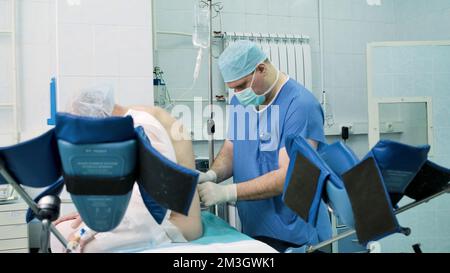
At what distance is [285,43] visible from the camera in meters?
2.90

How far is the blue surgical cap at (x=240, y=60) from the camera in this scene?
4.67 ft

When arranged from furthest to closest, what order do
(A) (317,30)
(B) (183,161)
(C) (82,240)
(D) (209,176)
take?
(A) (317,30), (D) (209,176), (B) (183,161), (C) (82,240)

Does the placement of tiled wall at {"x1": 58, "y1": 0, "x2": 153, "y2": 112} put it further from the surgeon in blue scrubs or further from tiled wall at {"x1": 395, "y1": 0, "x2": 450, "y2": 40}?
tiled wall at {"x1": 395, "y1": 0, "x2": 450, "y2": 40}

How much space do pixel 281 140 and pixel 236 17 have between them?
1.77 meters

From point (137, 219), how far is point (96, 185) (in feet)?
1.12

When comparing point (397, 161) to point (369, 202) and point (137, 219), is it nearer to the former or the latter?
point (369, 202)

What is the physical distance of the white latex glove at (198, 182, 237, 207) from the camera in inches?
49.9

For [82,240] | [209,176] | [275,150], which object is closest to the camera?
[82,240]

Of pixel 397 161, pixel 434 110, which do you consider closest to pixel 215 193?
pixel 397 161

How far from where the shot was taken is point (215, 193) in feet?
4.17

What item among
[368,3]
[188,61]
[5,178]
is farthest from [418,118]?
[5,178]

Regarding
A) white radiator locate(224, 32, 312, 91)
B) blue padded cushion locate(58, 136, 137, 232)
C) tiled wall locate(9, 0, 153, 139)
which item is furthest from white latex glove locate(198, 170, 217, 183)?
white radiator locate(224, 32, 312, 91)

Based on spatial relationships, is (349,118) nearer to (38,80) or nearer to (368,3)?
(368,3)
